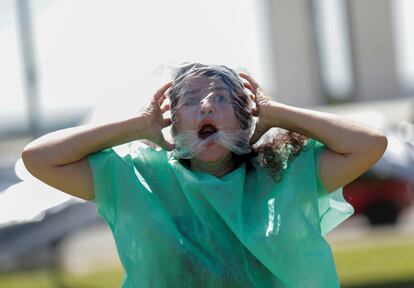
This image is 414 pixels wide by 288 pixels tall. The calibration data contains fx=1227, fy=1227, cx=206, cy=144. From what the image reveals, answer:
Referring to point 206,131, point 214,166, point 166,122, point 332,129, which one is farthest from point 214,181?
point 332,129

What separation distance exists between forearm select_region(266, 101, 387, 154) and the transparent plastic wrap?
0.12 metres

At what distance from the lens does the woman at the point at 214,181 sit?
3.78m

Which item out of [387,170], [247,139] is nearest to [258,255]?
[247,139]

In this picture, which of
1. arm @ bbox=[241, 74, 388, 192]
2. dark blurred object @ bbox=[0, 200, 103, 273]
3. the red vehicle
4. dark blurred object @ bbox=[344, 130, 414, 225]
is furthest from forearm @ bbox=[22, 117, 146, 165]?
the red vehicle

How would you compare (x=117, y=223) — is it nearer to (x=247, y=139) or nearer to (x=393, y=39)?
(x=247, y=139)

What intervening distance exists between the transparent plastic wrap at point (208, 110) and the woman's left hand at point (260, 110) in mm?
26

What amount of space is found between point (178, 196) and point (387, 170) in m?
7.08

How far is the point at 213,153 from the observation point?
12.6 feet

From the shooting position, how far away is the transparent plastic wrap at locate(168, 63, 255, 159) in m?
3.81

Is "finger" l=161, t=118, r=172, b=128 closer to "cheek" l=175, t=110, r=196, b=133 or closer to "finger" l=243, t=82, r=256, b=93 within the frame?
"cheek" l=175, t=110, r=196, b=133

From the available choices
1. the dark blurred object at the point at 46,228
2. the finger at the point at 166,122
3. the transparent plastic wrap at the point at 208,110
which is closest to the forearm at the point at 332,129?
the transparent plastic wrap at the point at 208,110

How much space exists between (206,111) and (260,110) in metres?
0.27

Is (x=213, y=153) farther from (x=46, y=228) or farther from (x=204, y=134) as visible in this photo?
(x=46, y=228)

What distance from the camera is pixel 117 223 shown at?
12.6 feet
